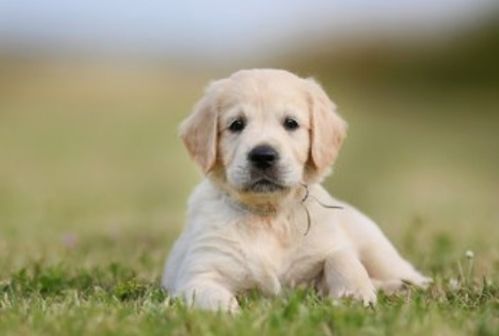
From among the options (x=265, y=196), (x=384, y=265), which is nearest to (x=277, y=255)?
(x=265, y=196)

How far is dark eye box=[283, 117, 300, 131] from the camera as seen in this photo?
233 inches

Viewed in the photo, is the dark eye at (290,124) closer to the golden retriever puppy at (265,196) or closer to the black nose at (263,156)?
the golden retriever puppy at (265,196)

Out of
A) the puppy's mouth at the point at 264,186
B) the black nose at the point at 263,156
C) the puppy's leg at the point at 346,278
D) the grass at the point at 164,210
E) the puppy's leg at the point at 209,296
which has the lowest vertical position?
the grass at the point at 164,210

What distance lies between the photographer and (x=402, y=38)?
34.9 metres

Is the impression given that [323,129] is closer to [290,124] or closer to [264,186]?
[290,124]

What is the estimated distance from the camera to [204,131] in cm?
606

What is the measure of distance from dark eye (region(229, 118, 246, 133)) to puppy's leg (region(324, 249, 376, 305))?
0.77m

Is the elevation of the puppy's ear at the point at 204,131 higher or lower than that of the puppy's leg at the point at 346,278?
higher

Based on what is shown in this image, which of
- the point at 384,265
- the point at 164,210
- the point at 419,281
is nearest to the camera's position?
the point at 419,281

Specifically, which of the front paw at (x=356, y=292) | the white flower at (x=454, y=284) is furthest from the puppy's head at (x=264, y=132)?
the white flower at (x=454, y=284)

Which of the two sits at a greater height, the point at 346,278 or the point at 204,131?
the point at 204,131

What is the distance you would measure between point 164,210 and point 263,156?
21.9 feet

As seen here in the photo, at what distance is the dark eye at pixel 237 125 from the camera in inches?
233

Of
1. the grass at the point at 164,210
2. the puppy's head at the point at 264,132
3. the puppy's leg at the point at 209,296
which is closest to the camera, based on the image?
the grass at the point at 164,210
